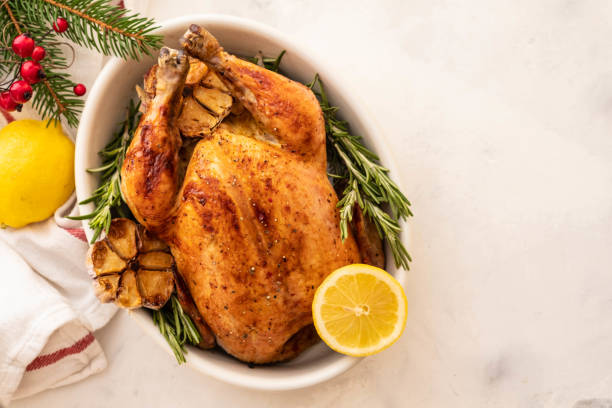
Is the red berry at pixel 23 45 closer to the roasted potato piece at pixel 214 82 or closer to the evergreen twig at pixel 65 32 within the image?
the evergreen twig at pixel 65 32

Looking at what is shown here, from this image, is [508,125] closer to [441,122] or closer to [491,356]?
[441,122]

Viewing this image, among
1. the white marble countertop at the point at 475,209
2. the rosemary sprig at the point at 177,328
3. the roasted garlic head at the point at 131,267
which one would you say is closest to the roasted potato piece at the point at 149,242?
the roasted garlic head at the point at 131,267

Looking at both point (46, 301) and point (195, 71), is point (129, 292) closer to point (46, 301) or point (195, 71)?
point (46, 301)

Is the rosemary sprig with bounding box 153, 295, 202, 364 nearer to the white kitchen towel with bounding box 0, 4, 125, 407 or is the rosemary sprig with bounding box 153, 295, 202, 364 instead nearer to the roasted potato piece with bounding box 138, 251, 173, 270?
the roasted potato piece with bounding box 138, 251, 173, 270

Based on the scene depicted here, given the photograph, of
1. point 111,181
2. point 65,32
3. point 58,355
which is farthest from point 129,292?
point 65,32

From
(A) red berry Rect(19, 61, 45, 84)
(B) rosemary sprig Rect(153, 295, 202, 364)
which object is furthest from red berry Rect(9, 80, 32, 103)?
(B) rosemary sprig Rect(153, 295, 202, 364)

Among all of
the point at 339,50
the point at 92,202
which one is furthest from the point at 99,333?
the point at 339,50
